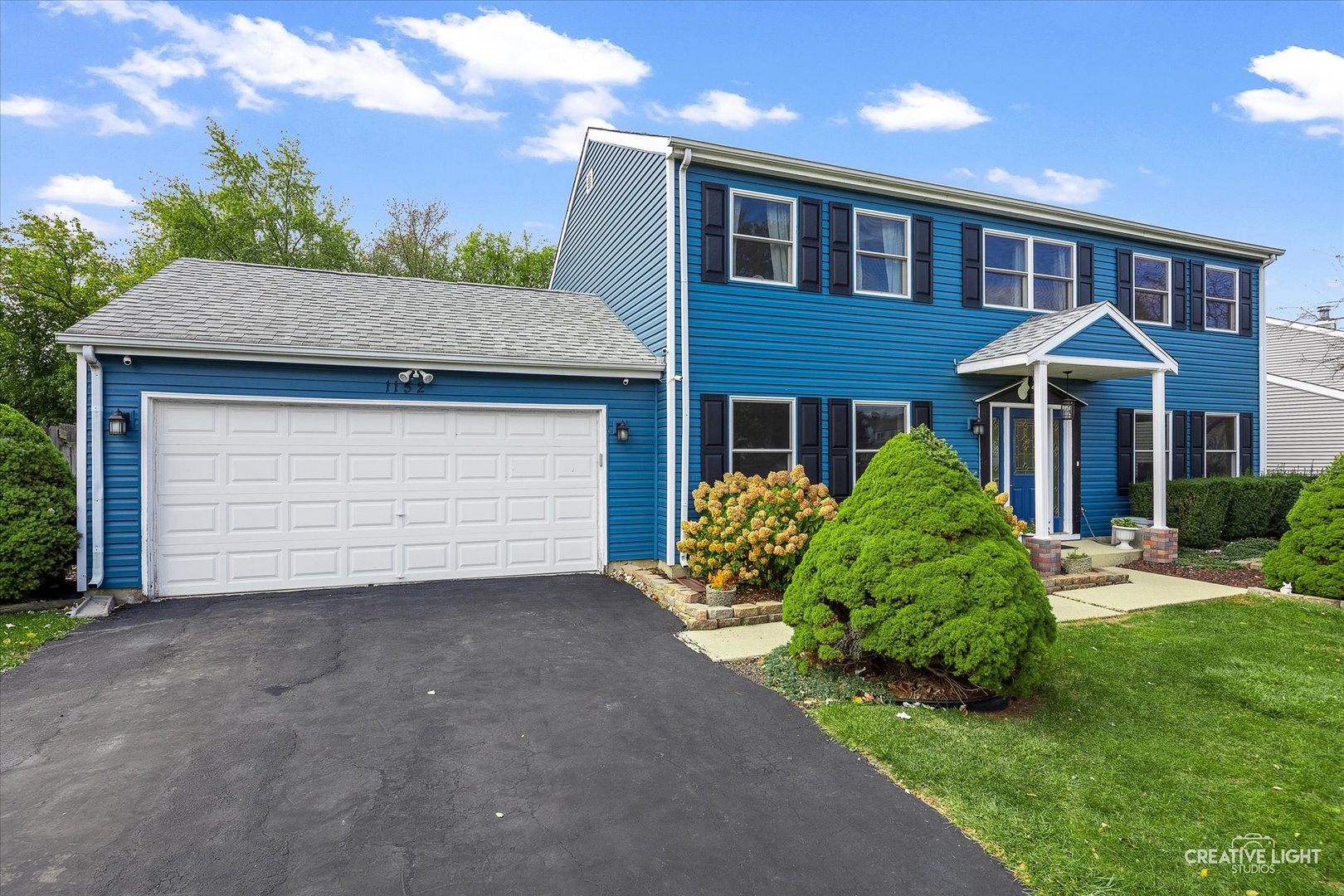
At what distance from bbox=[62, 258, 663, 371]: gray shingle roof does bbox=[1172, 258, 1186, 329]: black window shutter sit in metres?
10.0

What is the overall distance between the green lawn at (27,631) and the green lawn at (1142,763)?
6408 mm

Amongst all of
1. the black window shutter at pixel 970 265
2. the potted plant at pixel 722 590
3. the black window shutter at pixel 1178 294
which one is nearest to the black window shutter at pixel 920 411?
the black window shutter at pixel 970 265

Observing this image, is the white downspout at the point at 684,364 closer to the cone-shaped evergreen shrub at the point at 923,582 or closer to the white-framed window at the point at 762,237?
the white-framed window at the point at 762,237

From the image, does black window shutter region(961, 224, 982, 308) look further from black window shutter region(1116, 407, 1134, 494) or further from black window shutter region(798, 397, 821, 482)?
black window shutter region(1116, 407, 1134, 494)

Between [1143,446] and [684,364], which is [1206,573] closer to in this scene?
[1143,446]

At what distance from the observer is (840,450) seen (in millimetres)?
9062

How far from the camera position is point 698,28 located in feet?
38.2

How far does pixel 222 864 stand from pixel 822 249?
8.77 meters

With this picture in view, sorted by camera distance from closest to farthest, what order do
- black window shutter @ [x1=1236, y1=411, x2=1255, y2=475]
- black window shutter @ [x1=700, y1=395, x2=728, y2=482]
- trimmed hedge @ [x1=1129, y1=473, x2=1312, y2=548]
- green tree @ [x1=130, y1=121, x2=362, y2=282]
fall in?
black window shutter @ [x1=700, y1=395, x2=728, y2=482]
trimmed hedge @ [x1=1129, y1=473, x2=1312, y2=548]
black window shutter @ [x1=1236, y1=411, x2=1255, y2=475]
green tree @ [x1=130, y1=121, x2=362, y2=282]

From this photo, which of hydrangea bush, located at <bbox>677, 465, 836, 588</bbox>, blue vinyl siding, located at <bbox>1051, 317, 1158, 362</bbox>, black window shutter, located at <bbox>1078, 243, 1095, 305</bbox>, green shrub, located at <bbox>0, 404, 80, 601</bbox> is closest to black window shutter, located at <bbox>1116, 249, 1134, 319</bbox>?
black window shutter, located at <bbox>1078, 243, 1095, 305</bbox>

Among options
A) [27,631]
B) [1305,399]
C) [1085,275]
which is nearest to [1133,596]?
[1085,275]

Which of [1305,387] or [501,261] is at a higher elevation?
[501,261]

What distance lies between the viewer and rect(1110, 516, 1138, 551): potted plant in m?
9.77

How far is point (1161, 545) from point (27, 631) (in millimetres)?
13658
